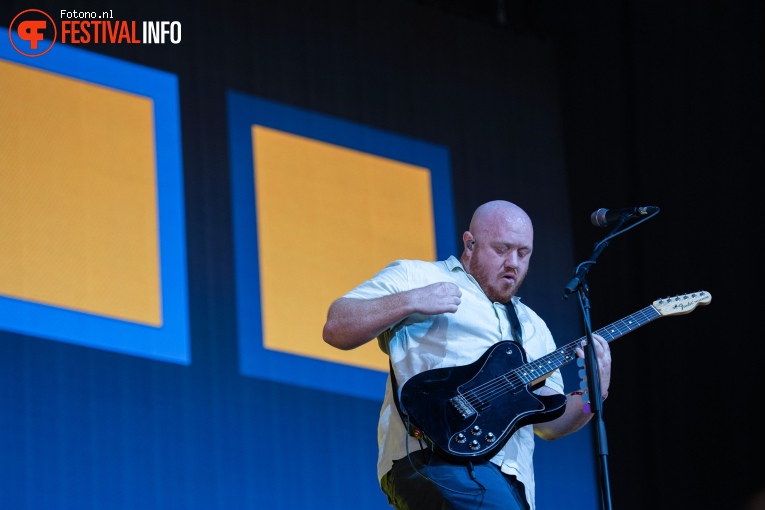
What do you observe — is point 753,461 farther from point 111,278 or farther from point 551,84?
point 111,278

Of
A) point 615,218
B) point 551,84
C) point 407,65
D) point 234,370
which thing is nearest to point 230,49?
point 407,65

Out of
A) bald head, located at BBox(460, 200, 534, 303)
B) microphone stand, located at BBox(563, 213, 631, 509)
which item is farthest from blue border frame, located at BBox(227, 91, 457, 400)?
microphone stand, located at BBox(563, 213, 631, 509)

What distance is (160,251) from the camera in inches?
189

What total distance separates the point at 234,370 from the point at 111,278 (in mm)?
701

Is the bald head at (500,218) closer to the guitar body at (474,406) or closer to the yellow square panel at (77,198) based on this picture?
the guitar body at (474,406)

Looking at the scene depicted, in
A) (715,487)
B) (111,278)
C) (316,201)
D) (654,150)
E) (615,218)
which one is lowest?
(715,487)

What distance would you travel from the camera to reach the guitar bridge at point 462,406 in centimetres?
300

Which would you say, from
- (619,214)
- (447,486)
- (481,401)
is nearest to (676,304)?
(619,214)

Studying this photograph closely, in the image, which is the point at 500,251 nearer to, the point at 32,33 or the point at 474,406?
the point at 474,406

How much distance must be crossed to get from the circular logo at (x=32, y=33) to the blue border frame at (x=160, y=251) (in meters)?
0.04

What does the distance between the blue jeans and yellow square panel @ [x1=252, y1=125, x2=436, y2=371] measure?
81.0 inches

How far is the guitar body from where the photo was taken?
297 cm

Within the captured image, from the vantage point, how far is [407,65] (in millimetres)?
5973
